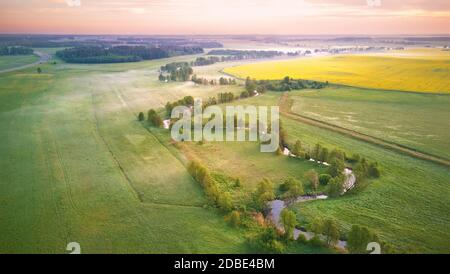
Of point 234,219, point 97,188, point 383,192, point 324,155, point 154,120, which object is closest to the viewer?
point 234,219

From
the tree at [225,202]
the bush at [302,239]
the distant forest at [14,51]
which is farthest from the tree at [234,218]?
the distant forest at [14,51]

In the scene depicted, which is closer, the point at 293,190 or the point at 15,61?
the point at 293,190

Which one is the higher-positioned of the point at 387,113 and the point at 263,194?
the point at 387,113

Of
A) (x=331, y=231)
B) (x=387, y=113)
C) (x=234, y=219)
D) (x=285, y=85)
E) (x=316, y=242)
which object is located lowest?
(x=316, y=242)

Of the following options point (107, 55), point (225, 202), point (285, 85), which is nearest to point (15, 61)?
point (107, 55)

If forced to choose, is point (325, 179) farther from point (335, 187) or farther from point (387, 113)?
point (387, 113)

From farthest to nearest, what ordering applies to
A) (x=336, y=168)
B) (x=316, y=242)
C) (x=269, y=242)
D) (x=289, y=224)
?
(x=336, y=168) < (x=289, y=224) < (x=316, y=242) < (x=269, y=242)
